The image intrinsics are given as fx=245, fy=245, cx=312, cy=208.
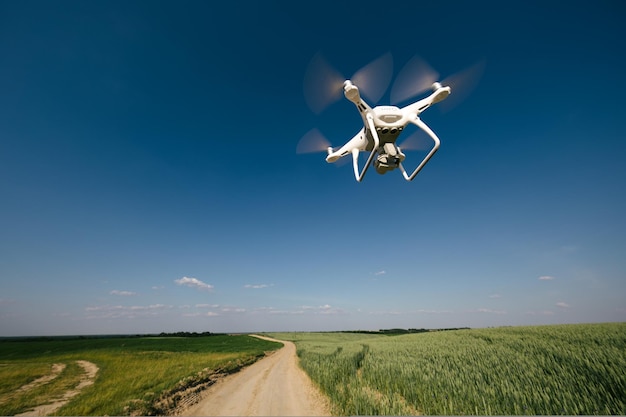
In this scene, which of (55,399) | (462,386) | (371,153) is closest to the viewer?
(371,153)

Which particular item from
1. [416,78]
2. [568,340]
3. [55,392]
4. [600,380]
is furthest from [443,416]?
[55,392]

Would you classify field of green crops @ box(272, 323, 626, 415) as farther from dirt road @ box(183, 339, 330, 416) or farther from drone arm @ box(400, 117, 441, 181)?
drone arm @ box(400, 117, 441, 181)

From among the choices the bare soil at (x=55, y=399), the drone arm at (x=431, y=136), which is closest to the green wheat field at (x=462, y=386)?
the bare soil at (x=55, y=399)

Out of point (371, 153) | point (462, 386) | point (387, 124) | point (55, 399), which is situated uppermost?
point (387, 124)

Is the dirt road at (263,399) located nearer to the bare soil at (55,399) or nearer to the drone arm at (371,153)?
the bare soil at (55,399)

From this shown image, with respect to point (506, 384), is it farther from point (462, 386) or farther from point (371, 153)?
point (371, 153)

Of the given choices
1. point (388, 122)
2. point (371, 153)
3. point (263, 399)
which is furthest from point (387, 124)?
point (263, 399)

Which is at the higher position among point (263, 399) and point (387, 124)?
point (387, 124)
